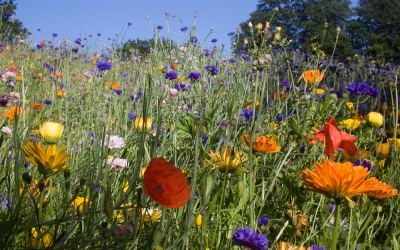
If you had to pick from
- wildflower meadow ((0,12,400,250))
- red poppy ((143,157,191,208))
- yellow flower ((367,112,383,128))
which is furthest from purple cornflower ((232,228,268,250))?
yellow flower ((367,112,383,128))

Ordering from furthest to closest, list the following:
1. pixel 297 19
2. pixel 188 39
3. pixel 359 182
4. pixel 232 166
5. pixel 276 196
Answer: pixel 297 19
pixel 188 39
pixel 276 196
pixel 232 166
pixel 359 182

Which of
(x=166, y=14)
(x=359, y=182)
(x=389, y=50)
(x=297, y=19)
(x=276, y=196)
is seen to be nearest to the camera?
(x=359, y=182)

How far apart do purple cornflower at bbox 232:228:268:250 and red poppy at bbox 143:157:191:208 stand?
0.25 meters

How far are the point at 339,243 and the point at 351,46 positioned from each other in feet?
119

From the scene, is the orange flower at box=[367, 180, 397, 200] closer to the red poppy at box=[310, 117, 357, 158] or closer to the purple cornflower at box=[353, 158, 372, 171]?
the red poppy at box=[310, 117, 357, 158]

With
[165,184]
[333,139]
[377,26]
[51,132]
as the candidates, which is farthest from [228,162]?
[377,26]

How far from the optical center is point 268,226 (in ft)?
3.81

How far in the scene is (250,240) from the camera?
797 millimetres

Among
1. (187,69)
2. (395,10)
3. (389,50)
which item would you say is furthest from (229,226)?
(395,10)

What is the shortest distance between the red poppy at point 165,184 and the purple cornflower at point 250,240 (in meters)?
0.25

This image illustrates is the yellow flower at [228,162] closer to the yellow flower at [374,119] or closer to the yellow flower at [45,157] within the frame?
the yellow flower at [45,157]

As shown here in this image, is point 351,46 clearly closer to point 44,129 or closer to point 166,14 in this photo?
point 166,14

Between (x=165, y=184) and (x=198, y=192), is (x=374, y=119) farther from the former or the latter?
(x=165, y=184)

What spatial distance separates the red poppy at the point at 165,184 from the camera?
0.56 metres
